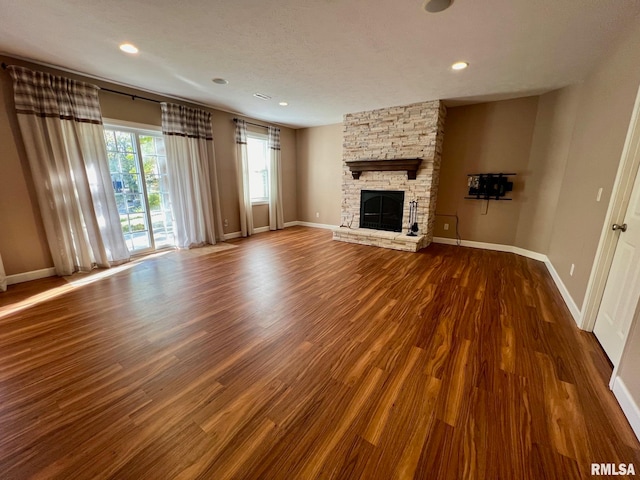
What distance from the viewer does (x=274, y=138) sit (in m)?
5.97

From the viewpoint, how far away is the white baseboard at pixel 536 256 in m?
2.34

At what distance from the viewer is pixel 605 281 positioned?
2.00 metres

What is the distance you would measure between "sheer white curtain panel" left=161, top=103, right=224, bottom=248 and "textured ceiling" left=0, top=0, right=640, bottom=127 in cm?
64

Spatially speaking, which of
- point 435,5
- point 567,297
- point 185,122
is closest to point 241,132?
point 185,122

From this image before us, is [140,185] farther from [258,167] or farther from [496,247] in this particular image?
[496,247]

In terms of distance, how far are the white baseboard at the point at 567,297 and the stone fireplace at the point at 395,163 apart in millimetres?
1773

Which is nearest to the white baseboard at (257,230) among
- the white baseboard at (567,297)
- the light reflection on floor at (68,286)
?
the light reflection on floor at (68,286)

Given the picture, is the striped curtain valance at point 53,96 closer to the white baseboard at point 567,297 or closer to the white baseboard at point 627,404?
the white baseboard at point 627,404

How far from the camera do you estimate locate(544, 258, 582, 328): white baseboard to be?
2225mm

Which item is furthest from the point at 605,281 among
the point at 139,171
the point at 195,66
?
the point at 139,171

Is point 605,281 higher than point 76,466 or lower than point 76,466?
higher

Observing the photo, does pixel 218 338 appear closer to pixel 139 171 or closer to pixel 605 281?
pixel 605 281

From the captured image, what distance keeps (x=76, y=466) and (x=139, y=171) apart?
159 inches

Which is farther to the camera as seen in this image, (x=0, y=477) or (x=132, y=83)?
(x=132, y=83)
